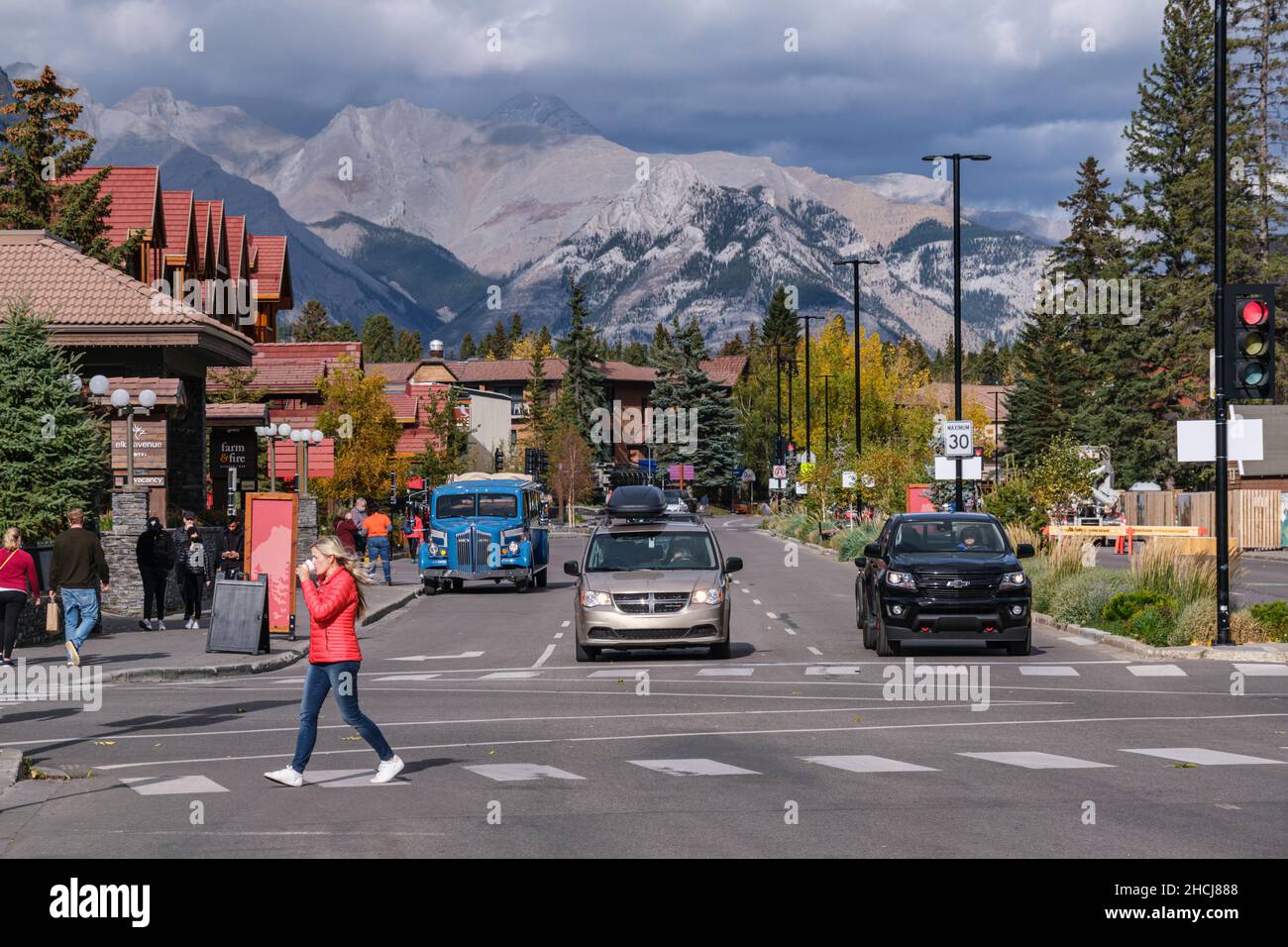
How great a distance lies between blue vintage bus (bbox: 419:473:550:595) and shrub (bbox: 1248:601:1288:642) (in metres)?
19.8

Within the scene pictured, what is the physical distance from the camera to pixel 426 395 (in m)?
105

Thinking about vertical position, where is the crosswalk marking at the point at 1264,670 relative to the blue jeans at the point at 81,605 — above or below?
below

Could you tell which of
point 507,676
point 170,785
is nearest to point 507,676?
point 507,676

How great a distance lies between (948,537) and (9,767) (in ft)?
46.3

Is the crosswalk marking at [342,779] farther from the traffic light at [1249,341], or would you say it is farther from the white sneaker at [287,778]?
the traffic light at [1249,341]

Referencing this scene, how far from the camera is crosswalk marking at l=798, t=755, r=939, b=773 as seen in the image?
501 inches

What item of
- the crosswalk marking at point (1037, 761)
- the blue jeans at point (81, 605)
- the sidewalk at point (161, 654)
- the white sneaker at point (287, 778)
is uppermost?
the blue jeans at point (81, 605)

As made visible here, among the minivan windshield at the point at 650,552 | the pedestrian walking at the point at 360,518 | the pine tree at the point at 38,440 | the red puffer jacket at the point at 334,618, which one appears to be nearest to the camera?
the red puffer jacket at the point at 334,618

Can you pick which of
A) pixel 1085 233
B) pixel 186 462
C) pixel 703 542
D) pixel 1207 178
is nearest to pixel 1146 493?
pixel 1207 178

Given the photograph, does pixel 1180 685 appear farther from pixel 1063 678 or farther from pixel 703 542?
pixel 703 542

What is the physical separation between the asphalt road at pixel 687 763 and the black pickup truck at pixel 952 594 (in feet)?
1.41

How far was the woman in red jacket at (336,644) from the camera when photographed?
1228 cm

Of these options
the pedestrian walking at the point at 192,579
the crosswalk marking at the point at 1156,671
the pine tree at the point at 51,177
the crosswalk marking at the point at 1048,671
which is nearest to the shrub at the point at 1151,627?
the crosswalk marking at the point at 1156,671

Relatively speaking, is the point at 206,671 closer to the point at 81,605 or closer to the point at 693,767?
the point at 81,605
